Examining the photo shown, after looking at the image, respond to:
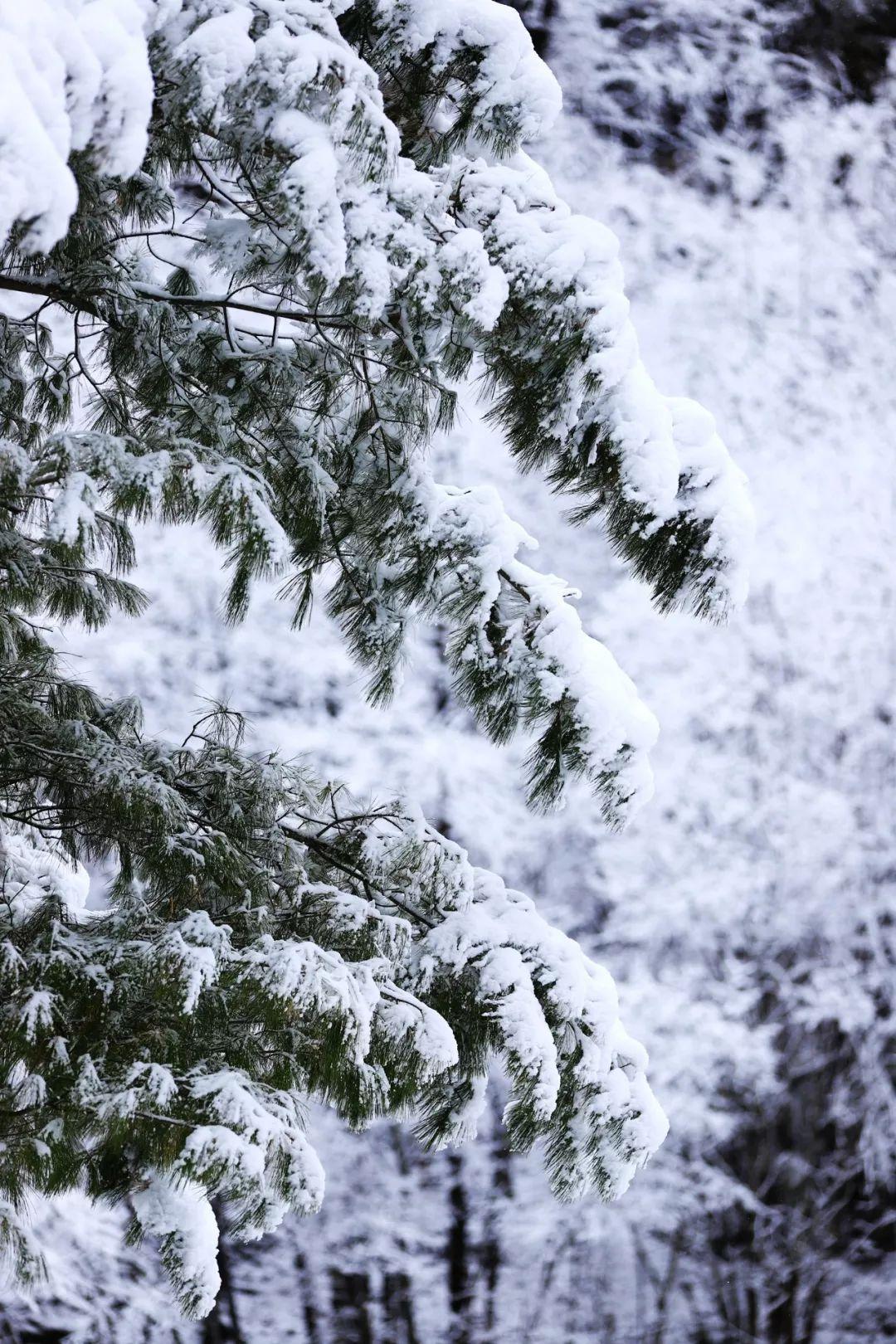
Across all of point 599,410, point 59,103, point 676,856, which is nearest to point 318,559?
point 599,410

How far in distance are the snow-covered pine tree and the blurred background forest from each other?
439 cm

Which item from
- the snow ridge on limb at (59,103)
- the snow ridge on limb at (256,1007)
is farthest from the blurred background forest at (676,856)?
the snow ridge on limb at (59,103)

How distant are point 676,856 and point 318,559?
18.2 ft

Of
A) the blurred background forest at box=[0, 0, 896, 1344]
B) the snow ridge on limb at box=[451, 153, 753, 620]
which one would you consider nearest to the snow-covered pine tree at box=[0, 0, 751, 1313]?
the snow ridge on limb at box=[451, 153, 753, 620]

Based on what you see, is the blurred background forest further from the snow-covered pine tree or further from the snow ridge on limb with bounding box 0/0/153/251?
the snow ridge on limb with bounding box 0/0/153/251

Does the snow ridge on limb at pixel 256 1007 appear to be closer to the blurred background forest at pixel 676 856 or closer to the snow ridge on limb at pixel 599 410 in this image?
the snow ridge on limb at pixel 599 410

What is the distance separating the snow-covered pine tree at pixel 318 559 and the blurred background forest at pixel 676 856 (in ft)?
14.4

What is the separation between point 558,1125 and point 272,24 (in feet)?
5.76

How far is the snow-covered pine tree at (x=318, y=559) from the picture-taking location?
5.14ft

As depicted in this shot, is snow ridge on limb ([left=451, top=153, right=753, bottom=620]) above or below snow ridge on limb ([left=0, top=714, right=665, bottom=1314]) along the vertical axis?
above

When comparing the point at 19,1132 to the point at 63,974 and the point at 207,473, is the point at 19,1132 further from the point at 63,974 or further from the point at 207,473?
the point at 207,473

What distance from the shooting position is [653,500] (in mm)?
1736

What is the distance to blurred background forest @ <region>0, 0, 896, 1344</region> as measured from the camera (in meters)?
6.68

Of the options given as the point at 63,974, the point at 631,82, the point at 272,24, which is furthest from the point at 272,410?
the point at 631,82
